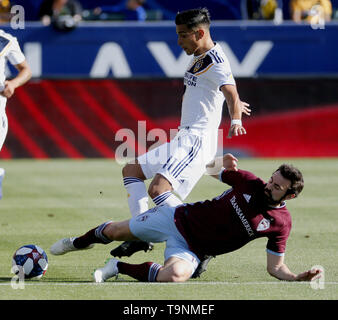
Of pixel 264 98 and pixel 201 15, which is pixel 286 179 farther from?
pixel 264 98

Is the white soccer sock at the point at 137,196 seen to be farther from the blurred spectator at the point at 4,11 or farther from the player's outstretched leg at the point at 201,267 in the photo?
the blurred spectator at the point at 4,11

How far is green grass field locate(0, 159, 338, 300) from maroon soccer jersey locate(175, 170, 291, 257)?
12.2 inches

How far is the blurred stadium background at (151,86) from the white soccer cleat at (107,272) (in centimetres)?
1211

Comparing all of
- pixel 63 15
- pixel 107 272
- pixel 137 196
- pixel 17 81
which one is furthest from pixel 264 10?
pixel 107 272

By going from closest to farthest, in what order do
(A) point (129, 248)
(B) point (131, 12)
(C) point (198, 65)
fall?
(A) point (129, 248)
(C) point (198, 65)
(B) point (131, 12)

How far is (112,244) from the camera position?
945 cm

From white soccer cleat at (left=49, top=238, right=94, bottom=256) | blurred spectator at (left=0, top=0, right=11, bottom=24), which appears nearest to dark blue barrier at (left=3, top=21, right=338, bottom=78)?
blurred spectator at (left=0, top=0, right=11, bottom=24)

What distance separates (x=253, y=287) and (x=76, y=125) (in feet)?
41.1

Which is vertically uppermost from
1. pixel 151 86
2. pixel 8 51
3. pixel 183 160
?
pixel 8 51

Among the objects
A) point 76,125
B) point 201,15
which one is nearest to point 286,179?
point 201,15

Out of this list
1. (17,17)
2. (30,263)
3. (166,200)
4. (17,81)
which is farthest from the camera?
(17,17)

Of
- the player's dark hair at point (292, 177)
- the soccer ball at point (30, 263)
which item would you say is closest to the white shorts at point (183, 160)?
the player's dark hair at point (292, 177)

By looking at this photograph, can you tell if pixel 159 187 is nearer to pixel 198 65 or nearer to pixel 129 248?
pixel 129 248

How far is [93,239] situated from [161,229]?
0.66 meters
